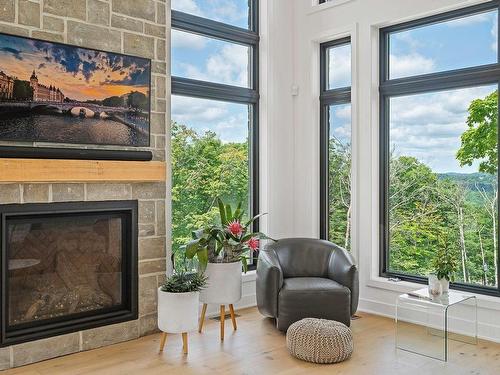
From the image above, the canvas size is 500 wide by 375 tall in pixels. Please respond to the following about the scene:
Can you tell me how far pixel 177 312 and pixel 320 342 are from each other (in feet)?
3.32

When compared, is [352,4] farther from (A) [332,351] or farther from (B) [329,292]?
(A) [332,351]

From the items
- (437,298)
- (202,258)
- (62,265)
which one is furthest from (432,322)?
(62,265)

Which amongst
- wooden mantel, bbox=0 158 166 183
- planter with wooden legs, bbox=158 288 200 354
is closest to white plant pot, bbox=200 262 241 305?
planter with wooden legs, bbox=158 288 200 354

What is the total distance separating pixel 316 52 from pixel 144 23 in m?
1.93

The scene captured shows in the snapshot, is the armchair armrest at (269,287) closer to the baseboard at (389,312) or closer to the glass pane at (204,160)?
the glass pane at (204,160)

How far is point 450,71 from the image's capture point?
14.8 feet

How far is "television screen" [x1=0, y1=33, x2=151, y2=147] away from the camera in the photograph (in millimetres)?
3570

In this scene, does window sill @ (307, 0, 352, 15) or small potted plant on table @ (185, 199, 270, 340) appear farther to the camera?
Result: window sill @ (307, 0, 352, 15)

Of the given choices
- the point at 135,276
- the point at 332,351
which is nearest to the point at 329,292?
the point at 332,351

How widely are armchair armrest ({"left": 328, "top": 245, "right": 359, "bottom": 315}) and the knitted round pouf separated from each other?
0.59m

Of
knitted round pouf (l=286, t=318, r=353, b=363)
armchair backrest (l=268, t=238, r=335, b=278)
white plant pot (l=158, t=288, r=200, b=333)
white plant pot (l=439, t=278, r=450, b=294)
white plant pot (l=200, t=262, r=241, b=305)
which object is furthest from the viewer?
armchair backrest (l=268, t=238, r=335, b=278)

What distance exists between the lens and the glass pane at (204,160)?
480 centimetres

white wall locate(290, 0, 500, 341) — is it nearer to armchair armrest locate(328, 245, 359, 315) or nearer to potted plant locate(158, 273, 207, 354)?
armchair armrest locate(328, 245, 359, 315)

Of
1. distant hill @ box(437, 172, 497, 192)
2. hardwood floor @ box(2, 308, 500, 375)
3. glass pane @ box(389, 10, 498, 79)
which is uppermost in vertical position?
glass pane @ box(389, 10, 498, 79)
